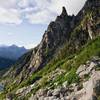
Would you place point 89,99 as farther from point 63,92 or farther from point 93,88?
point 63,92

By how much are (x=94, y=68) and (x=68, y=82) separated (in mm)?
14933

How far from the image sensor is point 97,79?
109750 millimetres

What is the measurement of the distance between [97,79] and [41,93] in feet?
178

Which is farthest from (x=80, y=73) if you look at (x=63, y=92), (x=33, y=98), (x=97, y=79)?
(x=97, y=79)

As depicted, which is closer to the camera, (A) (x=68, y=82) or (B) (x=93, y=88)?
(B) (x=93, y=88)

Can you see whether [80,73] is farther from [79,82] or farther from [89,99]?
[89,99]

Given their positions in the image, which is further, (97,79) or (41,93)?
(41,93)

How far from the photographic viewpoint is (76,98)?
4643 inches

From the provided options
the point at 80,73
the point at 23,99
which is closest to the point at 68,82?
the point at 80,73

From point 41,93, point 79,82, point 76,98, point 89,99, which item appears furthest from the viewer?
point 41,93

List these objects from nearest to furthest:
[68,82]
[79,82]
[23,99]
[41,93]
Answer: [79,82], [68,82], [41,93], [23,99]

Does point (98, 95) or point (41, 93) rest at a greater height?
point (41, 93)

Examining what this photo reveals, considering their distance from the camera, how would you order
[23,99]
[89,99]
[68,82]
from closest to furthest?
[89,99], [68,82], [23,99]

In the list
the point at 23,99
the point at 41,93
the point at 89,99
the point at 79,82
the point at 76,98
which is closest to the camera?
the point at 89,99
